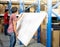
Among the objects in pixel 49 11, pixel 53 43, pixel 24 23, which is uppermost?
pixel 49 11

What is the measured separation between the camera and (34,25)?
5641mm

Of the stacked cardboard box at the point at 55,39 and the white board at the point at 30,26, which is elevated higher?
the white board at the point at 30,26

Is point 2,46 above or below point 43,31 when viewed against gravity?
below

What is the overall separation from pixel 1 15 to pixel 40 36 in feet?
17.3

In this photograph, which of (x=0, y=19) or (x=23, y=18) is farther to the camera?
(x=0, y=19)

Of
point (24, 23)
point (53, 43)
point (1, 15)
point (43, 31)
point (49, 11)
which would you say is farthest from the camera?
point (1, 15)

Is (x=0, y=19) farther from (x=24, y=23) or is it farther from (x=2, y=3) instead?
(x=24, y=23)

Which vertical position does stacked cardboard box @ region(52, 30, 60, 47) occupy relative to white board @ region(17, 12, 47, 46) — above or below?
below

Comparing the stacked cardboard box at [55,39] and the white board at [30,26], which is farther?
the stacked cardboard box at [55,39]

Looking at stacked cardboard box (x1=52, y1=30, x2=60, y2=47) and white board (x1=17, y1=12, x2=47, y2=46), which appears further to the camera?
stacked cardboard box (x1=52, y1=30, x2=60, y2=47)

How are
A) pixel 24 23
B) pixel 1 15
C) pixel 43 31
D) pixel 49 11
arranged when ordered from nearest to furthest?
pixel 49 11 → pixel 24 23 → pixel 43 31 → pixel 1 15

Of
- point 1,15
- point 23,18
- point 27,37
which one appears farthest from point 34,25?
point 1,15

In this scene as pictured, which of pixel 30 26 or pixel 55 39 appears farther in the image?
pixel 55 39

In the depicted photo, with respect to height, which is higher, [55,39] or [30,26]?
[30,26]
